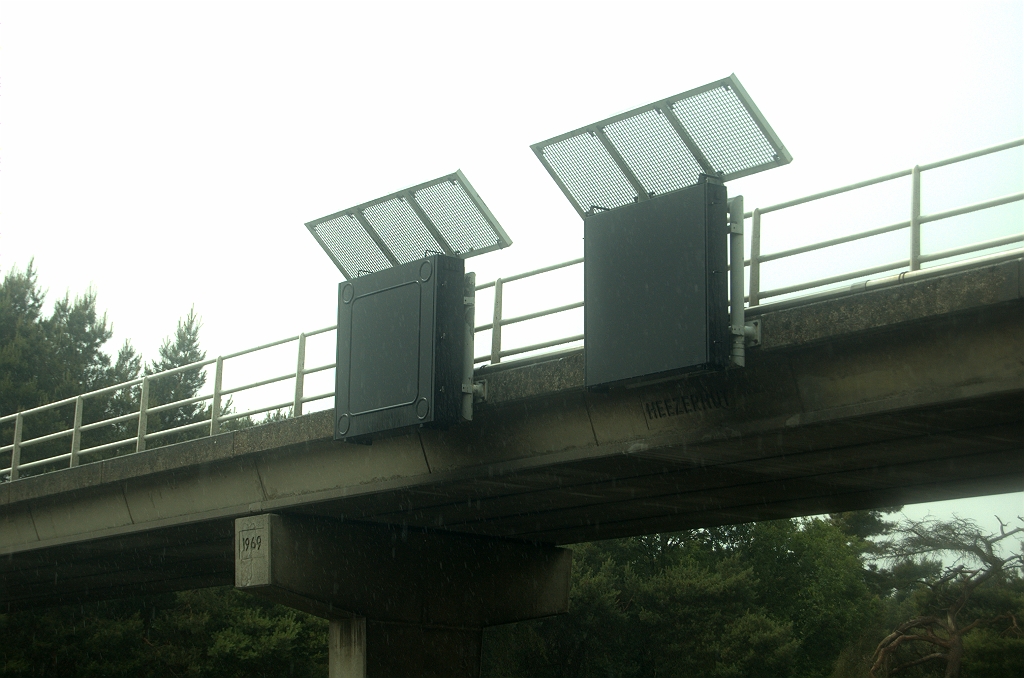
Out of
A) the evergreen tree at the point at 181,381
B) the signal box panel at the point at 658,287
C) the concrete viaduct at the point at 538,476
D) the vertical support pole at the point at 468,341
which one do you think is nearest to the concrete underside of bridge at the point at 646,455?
the concrete viaduct at the point at 538,476

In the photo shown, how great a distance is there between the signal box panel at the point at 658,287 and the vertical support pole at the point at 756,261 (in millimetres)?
569

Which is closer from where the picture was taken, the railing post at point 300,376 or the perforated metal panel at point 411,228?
the perforated metal panel at point 411,228

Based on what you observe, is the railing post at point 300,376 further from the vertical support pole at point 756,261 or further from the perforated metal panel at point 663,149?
the vertical support pole at point 756,261

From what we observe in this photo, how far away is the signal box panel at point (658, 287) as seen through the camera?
9289 millimetres

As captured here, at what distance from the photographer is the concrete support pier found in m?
14.9

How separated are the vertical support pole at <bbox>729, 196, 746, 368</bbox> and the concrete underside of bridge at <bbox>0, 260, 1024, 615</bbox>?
0.95 ft

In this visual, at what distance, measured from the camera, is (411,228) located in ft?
40.1

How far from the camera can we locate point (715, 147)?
385 inches

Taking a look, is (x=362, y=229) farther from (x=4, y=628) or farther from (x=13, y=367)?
(x=13, y=367)

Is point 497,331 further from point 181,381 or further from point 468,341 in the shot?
point 181,381

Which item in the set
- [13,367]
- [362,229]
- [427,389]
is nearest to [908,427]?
[427,389]

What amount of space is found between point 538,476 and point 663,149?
406cm

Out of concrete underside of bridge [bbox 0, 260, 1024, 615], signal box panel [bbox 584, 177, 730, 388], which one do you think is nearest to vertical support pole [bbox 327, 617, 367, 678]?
concrete underside of bridge [bbox 0, 260, 1024, 615]

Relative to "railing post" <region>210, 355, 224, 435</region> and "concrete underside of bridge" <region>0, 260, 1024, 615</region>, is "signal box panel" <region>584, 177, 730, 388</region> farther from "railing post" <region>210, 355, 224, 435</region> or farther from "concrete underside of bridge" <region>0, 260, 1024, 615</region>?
"railing post" <region>210, 355, 224, 435</region>
